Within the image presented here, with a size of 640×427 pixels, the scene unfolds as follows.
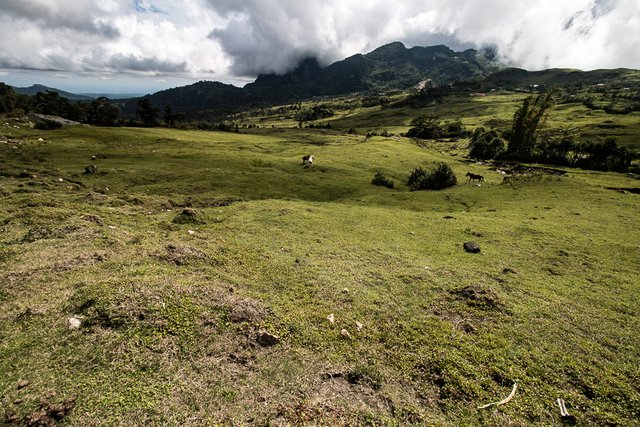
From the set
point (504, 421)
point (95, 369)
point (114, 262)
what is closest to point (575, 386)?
point (504, 421)

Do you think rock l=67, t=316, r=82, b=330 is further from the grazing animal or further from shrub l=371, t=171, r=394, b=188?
the grazing animal

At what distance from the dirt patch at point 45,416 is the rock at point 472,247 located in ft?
82.3

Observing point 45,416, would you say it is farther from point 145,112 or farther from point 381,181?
point 145,112

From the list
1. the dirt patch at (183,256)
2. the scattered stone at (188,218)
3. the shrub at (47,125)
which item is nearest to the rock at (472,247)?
the dirt patch at (183,256)

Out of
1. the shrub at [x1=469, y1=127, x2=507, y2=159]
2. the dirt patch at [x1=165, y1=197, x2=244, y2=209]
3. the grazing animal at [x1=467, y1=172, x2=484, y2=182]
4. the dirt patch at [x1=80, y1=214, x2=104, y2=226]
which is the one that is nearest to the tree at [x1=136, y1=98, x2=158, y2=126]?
the dirt patch at [x1=165, y1=197, x2=244, y2=209]

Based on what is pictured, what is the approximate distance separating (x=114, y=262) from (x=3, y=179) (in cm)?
2816

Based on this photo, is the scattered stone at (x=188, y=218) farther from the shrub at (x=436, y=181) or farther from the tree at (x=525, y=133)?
the tree at (x=525, y=133)

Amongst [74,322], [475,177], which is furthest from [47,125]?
[475,177]

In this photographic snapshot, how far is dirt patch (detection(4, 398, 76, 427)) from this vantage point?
27.1 feet

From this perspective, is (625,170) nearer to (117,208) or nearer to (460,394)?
(460,394)

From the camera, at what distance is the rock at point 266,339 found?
12177 mm

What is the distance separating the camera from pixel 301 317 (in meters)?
14.1

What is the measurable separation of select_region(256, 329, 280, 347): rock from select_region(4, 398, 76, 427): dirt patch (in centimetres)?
571

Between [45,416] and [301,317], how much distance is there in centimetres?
865
